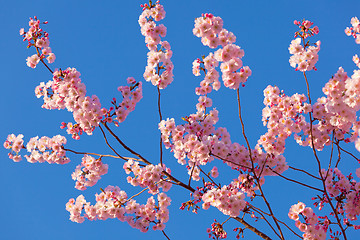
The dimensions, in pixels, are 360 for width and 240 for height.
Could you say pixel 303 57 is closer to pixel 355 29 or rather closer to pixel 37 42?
pixel 355 29

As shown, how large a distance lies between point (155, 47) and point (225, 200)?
238 centimetres

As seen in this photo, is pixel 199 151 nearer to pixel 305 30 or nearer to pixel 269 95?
pixel 269 95

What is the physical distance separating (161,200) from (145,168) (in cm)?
74

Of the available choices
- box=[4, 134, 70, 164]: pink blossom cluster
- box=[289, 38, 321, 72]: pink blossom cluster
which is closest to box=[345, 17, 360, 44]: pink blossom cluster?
box=[289, 38, 321, 72]: pink blossom cluster

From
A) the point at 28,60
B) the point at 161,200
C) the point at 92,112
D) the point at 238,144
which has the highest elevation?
the point at 28,60

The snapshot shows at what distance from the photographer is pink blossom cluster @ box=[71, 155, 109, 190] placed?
572cm

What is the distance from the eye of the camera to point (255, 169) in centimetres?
579

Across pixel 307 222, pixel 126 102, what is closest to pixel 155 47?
pixel 126 102

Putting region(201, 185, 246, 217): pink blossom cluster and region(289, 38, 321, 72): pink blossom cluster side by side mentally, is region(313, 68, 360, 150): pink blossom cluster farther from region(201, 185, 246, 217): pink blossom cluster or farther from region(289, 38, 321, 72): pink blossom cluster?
region(201, 185, 246, 217): pink blossom cluster

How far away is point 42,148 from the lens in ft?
19.2

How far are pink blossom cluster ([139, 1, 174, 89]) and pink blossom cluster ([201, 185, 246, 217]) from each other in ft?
5.37

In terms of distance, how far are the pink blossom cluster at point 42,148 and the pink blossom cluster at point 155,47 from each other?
5.51 feet

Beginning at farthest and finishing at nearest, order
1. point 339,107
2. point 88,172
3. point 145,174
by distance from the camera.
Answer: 1. point 88,172
2. point 145,174
3. point 339,107

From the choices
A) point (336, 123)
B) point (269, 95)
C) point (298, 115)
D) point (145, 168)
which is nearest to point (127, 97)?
point (145, 168)
